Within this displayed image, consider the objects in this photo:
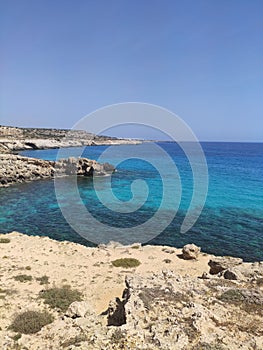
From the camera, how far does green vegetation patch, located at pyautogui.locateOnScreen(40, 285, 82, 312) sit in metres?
14.2

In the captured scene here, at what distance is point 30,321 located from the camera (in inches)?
477

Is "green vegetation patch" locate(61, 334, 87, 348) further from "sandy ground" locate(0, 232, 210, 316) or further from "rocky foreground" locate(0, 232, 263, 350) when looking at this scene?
"sandy ground" locate(0, 232, 210, 316)

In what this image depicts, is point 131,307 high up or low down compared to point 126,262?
up

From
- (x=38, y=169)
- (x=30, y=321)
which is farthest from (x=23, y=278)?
(x=38, y=169)

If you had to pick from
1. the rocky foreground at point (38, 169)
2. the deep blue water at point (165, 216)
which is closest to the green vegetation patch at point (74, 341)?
the deep blue water at point (165, 216)

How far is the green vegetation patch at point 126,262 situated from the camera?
69.6ft

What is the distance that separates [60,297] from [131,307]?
726cm

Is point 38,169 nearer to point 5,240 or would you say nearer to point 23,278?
point 5,240

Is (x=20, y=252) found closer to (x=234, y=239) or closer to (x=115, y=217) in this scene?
(x=115, y=217)

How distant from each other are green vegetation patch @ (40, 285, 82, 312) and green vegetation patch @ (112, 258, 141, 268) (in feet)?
17.6

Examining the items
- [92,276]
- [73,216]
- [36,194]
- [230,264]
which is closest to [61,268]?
[92,276]

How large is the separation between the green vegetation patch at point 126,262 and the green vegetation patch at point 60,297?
5365mm

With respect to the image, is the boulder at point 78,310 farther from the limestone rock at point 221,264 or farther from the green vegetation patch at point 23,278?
the limestone rock at point 221,264

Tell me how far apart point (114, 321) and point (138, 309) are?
1924mm
